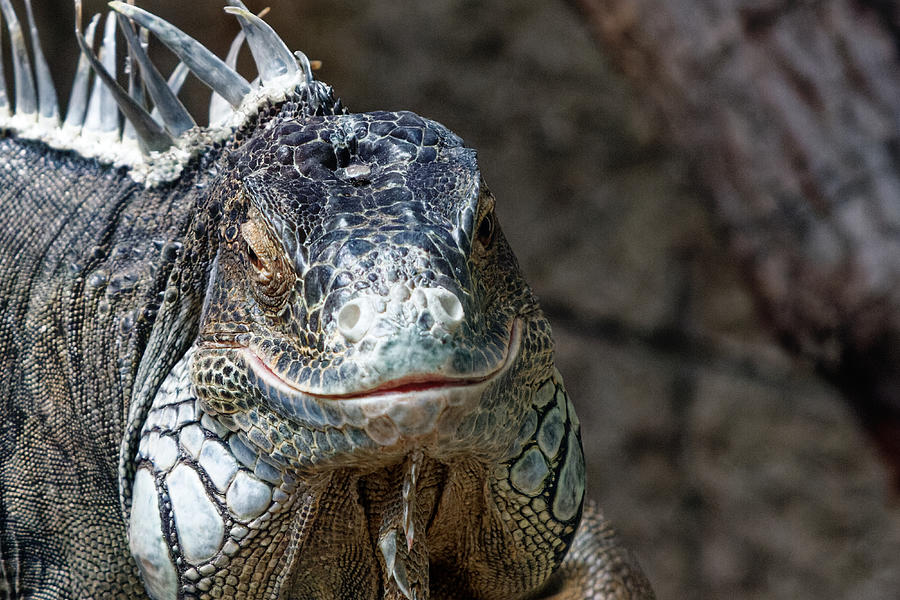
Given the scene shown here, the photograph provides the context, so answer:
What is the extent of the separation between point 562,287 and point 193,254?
483 cm

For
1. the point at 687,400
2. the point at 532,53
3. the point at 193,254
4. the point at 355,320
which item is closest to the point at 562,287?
the point at 687,400

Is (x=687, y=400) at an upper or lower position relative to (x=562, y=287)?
lower

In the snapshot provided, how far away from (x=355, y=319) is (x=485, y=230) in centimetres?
39

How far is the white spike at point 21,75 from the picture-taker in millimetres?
2518

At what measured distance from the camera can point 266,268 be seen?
1.59 m

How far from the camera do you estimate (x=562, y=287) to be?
257 inches

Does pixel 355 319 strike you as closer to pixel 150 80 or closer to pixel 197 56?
pixel 197 56

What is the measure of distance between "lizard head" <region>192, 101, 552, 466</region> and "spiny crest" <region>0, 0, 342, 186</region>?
0.78 ft

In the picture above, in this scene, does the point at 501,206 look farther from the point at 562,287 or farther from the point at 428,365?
the point at 428,365

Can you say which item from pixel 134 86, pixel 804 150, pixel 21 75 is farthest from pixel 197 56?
pixel 804 150

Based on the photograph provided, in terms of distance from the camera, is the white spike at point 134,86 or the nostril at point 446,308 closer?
the nostril at point 446,308

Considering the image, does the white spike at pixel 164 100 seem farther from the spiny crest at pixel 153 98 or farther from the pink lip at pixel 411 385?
the pink lip at pixel 411 385

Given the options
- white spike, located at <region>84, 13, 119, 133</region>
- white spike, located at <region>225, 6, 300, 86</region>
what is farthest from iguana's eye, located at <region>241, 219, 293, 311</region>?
white spike, located at <region>84, 13, 119, 133</region>

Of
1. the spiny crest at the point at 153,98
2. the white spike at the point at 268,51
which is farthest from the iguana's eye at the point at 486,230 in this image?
the white spike at the point at 268,51
